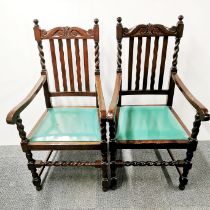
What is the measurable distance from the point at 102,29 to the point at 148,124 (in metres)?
0.74

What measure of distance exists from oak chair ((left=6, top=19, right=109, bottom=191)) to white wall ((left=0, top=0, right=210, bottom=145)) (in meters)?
0.14

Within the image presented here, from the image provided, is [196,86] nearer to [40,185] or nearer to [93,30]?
[93,30]

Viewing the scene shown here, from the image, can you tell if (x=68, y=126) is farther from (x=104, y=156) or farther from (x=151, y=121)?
(x=151, y=121)

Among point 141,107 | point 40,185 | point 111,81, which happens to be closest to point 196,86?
point 141,107

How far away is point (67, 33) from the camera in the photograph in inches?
60.7

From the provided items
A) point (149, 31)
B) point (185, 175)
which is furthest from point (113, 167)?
point (149, 31)

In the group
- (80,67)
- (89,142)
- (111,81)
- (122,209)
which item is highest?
(80,67)

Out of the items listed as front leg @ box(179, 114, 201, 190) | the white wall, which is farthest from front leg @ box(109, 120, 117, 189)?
the white wall

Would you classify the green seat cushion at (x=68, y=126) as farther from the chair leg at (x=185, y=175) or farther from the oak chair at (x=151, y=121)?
the chair leg at (x=185, y=175)

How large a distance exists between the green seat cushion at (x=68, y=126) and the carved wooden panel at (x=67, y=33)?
1.65ft

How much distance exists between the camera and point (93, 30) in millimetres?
1535

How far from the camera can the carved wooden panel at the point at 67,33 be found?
1.53 m

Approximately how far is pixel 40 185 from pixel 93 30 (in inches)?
43.7

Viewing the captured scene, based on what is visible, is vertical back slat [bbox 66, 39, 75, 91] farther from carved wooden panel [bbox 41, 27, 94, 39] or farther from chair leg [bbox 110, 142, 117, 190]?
chair leg [bbox 110, 142, 117, 190]
